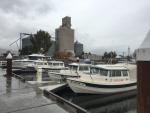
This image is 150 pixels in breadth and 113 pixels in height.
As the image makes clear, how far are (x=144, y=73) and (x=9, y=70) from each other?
1841cm

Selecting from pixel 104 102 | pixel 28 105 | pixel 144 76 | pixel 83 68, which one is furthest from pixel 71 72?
pixel 144 76

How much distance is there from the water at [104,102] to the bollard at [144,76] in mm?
10807

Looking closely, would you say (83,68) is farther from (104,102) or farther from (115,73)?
(104,102)

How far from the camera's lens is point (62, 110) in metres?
6.85

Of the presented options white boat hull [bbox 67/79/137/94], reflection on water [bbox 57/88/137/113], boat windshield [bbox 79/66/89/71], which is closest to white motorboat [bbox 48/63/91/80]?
boat windshield [bbox 79/66/89/71]

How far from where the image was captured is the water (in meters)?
12.5

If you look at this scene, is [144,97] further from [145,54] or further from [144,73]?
[145,54]

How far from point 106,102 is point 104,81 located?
1720 millimetres

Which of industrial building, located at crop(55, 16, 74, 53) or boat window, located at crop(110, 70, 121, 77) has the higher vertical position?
industrial building, located at crop(55, 16, 74, 53)

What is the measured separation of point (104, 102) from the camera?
13.7 metres

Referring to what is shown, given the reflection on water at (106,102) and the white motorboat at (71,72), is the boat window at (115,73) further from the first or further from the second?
the white motorboat at (71,72)

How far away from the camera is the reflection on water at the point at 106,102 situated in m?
12.5

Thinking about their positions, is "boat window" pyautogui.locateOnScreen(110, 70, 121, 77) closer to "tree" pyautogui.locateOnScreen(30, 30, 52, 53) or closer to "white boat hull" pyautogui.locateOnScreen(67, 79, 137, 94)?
"white boat hull" pyautogui.locateOnScreen(67, 79, 137, 94)

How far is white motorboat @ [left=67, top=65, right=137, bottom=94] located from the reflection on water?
0.48 meters
